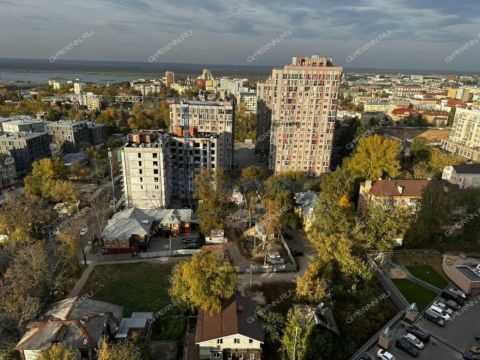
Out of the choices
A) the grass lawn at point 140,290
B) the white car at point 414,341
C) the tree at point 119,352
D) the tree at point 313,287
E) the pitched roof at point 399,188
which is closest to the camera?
the tree at point 119,352

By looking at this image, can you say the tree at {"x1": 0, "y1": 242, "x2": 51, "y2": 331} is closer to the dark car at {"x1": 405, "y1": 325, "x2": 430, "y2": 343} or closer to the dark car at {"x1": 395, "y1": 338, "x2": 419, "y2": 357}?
the dark car at {"x1": 395, "y1": 338, "x2": 419, "y2": 357}

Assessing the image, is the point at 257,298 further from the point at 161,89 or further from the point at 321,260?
the point at 161,89

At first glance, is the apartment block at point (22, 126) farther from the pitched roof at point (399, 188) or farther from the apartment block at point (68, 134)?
the pitched roof at point (399, 188)

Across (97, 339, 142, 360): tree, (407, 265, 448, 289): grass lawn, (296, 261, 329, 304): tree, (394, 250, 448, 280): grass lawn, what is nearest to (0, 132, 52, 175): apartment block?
(97, 339, 142, 360): tree

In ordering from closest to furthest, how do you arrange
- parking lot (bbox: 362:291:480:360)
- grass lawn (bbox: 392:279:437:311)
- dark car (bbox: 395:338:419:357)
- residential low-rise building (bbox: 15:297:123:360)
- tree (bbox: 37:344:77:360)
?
tree (bbox: 37:344:77:360) < residential low-rise building (bbox: 15:297:123:360) < dark car (bbox: 395:338:419:357) < parking lot (bbox: 362:291:480:360) < grass lawn (bbox: 392:279:437:311)

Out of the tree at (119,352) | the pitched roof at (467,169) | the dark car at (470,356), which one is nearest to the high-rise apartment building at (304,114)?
the pitched roof at (467,169)

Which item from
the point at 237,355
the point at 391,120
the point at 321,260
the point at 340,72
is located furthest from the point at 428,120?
the point at 237,355

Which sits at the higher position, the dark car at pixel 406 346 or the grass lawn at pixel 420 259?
the dark car at pixel 406 346
